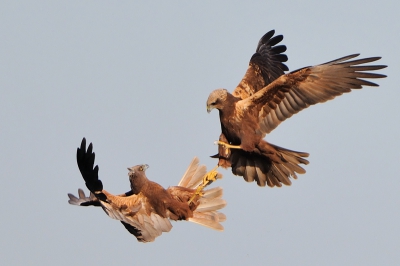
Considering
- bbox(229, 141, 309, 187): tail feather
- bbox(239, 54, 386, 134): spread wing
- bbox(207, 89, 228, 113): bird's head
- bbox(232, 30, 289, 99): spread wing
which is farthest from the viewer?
bbox(232, 30, 289, 99): spread wing

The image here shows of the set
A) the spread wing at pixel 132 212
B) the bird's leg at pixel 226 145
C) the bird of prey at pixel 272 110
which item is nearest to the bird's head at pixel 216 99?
the bird of prey at pixel 272 110

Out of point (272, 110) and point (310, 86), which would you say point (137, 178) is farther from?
point (310, 86)

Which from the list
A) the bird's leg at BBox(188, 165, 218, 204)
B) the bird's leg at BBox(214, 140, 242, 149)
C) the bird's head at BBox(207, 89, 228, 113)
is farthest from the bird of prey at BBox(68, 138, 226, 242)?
the bird's head at BBox(207, 89, 228, 113)

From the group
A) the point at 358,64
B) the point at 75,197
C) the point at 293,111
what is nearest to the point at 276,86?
the point at 293,111

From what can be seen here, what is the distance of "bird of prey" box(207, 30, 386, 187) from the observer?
11.4m

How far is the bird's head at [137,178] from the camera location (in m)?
11.8

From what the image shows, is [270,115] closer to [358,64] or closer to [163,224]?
[358,64]

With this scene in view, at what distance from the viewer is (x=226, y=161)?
1202 centimetres

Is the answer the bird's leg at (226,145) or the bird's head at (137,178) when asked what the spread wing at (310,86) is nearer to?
the bird's leg at (226,145)

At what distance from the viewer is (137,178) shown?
11.8m

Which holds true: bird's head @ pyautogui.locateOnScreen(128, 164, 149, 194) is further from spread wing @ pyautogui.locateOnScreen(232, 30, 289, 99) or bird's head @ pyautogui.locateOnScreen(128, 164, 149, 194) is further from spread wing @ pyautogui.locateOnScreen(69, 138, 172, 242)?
spread wing @ pyautogui.locateOnScreen(232, 30, 289, 99)

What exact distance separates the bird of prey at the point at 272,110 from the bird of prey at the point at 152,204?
1.92ft

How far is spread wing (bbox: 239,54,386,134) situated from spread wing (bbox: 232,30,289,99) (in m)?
1.25

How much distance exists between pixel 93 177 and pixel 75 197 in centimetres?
188
